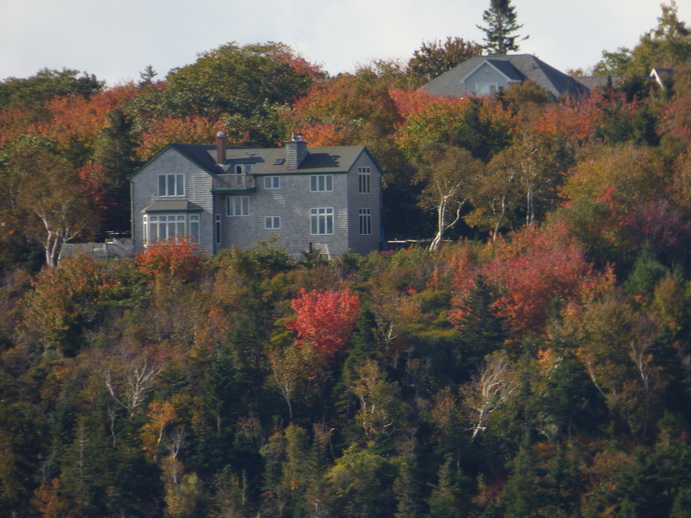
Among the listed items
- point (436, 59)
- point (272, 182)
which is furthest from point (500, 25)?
point (272, 182)

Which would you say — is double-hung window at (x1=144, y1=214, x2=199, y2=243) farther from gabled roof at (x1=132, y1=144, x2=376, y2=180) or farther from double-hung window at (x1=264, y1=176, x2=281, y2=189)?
double-hung window at (x1=264, y1=176, x2=281, y2=189)

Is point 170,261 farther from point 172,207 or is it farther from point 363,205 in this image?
point 363,205

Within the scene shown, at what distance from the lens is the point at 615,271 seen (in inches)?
2504

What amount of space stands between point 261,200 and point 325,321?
1238cm

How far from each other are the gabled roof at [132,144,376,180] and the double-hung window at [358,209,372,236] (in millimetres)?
2824

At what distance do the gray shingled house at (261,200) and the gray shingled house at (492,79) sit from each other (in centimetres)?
2291

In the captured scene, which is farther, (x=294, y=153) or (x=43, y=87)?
(x=43, y=87)

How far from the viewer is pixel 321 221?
6650cm

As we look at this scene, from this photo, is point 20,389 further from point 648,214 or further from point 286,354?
point 648,214

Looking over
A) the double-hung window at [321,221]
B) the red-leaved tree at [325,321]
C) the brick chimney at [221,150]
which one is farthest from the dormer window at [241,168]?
the red-leaved tree at [325,321]

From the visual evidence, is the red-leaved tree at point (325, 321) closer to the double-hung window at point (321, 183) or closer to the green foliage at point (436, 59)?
the double-hung window at point (321, 183)

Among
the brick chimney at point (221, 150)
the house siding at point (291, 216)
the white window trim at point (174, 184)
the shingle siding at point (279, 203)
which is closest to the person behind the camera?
the house siding at point (291, 216)

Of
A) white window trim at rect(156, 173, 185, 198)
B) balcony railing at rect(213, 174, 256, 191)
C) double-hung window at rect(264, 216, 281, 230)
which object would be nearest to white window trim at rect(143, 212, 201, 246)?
white window trim at rect(156, 173, 185, 198)

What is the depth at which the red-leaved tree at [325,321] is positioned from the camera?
57.2 metres
